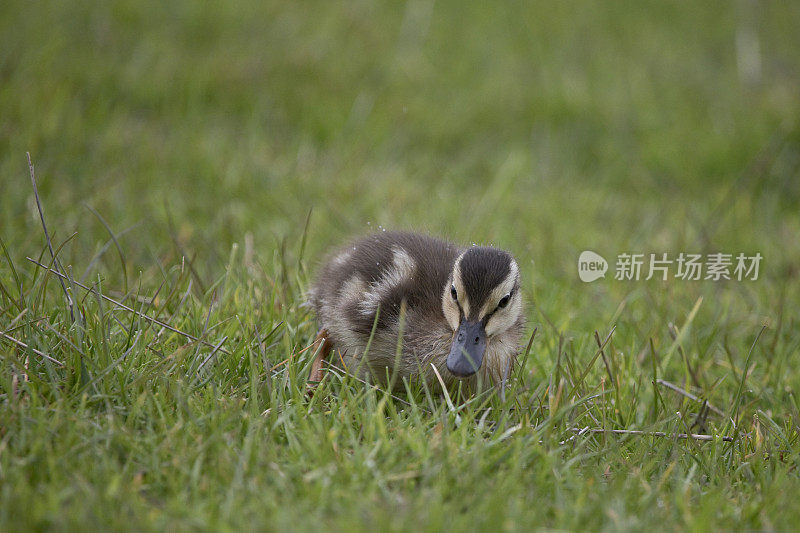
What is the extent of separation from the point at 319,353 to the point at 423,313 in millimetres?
418

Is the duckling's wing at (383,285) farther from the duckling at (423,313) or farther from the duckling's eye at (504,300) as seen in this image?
the duckling's eye at (504,300)

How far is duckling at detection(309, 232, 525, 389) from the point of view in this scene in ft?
8.87

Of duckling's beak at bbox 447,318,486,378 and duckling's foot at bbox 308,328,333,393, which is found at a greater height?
duckling's beak at bbox 447,318,486,378

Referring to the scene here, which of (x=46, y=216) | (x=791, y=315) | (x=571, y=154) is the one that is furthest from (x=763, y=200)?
(x=46, y=216)

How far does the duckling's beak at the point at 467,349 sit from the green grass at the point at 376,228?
181 mm

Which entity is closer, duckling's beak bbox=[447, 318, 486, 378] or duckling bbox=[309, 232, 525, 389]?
duckling's beak bbox=[447, 318, 486, 378]

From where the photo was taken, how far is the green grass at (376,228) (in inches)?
82.4

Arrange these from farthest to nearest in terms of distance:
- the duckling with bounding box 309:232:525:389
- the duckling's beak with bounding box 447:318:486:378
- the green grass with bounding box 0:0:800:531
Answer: the duckling with bounding box 309:232:525:389, the duckling's beak with bounding box 447:318:486:378, the green grass with bounding box 0:0:800:531

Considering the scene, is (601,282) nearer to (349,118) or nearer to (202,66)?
(349,118)

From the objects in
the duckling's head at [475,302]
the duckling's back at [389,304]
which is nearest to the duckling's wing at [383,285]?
the duckling's back at [389,304]

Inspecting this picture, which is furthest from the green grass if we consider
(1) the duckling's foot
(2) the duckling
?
(2) the duckling

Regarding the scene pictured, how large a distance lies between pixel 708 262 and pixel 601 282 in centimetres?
79

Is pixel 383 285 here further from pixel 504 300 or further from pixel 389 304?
pixel 504 300

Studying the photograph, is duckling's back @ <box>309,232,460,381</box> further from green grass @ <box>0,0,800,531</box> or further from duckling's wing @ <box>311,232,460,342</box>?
green grass @ <box>0,0,800,531</box>
